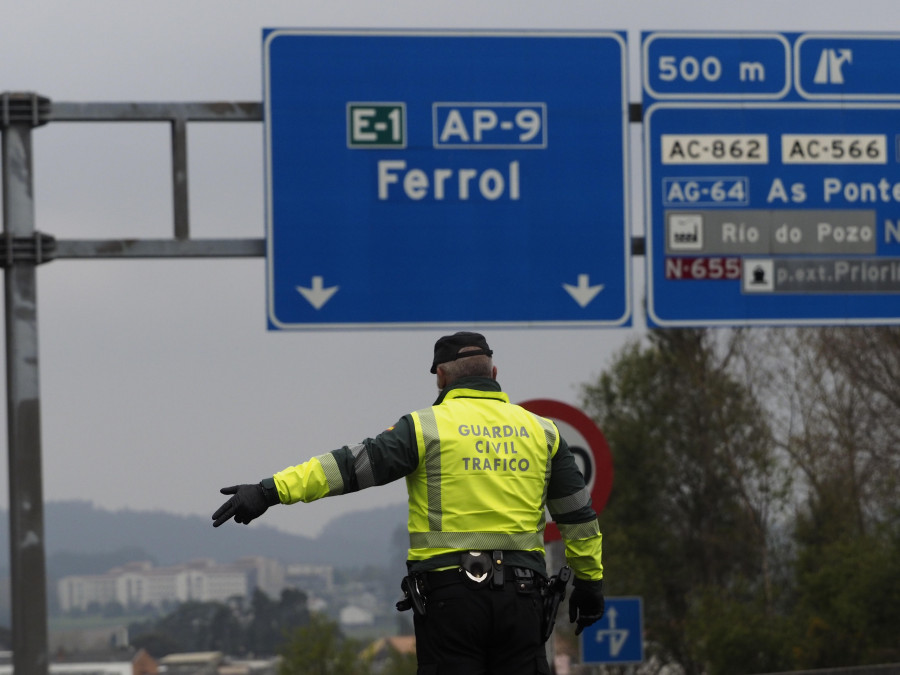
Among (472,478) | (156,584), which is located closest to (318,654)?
(472,478)

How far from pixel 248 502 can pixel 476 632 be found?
940mm

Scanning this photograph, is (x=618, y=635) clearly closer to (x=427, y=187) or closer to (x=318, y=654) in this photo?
(x=427, y=187)

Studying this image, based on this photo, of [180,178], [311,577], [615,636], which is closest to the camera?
[615,636]

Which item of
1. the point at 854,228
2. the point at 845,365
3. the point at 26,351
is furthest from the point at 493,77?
the point at 845,365

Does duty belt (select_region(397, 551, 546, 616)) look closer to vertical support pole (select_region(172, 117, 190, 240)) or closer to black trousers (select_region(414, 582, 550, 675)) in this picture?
black trousers (select_region(414, 582, 550, 675))

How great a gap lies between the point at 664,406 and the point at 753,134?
4076 centimetres

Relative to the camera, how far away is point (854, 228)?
12008mm

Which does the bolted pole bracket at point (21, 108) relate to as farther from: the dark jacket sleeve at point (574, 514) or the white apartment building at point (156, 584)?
the white apartment building at point (156, 584)

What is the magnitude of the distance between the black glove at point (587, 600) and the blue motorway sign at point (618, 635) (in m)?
4.42

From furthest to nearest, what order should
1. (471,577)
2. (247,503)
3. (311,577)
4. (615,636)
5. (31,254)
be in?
(311,577) → (31,254) → (615,636) → (471,577) → (247,503)

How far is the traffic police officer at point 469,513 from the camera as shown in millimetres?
5461

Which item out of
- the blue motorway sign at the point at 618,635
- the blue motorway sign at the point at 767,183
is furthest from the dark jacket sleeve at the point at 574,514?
the blue motorway sign at the point at 767,183

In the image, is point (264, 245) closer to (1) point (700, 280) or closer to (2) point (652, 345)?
(1) point (700, 280)

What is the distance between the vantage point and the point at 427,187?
452 inches
